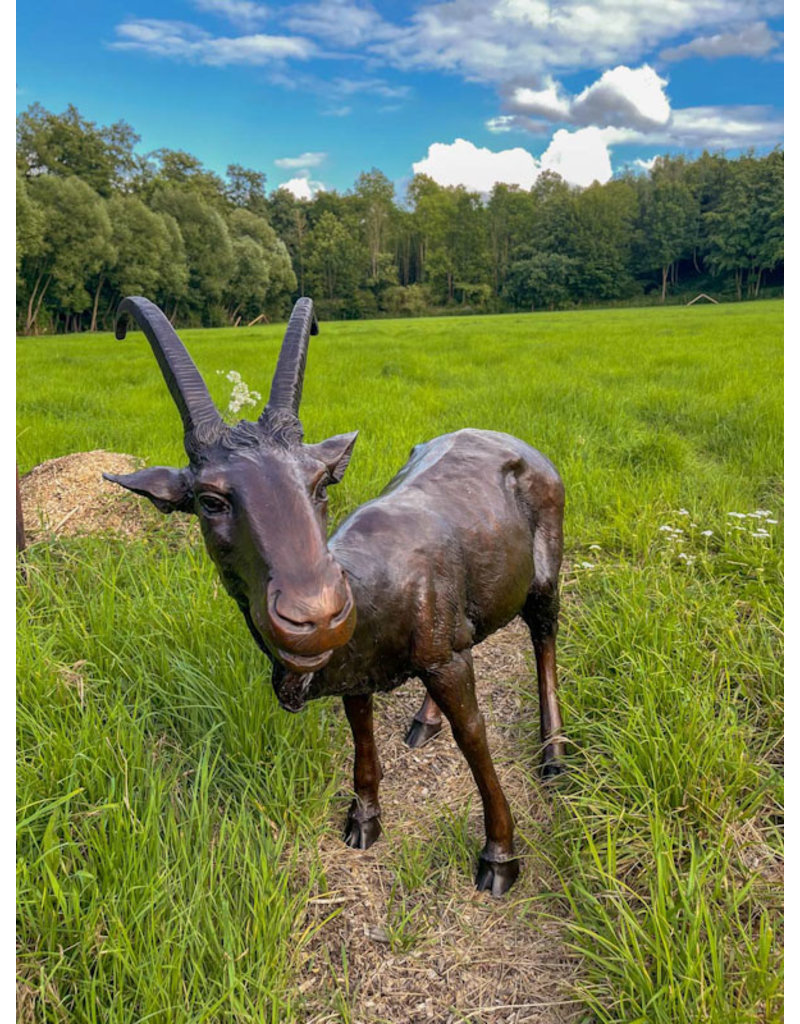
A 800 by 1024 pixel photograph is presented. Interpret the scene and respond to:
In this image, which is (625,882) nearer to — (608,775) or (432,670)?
(608,775)

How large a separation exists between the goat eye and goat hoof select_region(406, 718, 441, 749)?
5.39ft

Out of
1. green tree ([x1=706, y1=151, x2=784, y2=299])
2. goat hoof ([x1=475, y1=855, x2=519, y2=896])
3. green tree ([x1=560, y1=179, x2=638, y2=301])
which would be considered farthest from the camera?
green tree ([x1=560, y1=179, x2=638, y2=301])

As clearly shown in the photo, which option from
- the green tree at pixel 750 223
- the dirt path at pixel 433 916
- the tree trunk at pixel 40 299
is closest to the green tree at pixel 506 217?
the green tree at pixel 750 223

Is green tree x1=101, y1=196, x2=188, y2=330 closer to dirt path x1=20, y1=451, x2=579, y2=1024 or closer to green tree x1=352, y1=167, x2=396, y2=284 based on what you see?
green tree x1=352, y1=167, x2=396, y2=284

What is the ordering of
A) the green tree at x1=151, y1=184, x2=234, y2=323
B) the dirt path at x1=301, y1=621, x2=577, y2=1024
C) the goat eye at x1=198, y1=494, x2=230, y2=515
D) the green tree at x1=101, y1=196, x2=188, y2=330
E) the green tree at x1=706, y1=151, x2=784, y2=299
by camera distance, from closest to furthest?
the goat eye at x1=198, y1=494, x2=230, y2=515 → the dirt path at x1=301, y1=621, x2=577, y2=1024 → the green tree at x1=101, y1=196, x2=188, y2=330 → the green tree at x1=151, y1=184, x2=234, y2=323 → the green tree at x1=706, y1=151, x2=784, y2=299

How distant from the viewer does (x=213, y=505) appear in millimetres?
1477

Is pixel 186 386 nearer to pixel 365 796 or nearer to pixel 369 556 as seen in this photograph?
pixel 369 556

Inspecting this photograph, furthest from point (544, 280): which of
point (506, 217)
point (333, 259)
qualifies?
point (333, 259)

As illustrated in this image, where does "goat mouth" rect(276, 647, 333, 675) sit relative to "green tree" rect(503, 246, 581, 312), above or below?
below

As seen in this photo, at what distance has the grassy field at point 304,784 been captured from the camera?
5.43ft

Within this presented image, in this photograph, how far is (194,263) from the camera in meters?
39.3

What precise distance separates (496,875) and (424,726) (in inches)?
30.1

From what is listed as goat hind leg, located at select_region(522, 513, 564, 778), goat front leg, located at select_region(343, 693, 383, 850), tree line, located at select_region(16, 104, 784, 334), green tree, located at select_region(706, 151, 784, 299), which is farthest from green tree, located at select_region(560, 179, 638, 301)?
goat front leg, located at select_region(343, 693, 383, 850)

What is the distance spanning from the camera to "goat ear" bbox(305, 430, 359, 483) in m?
1.55
